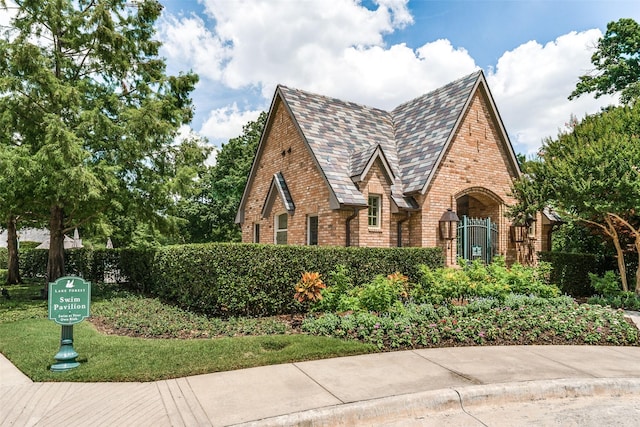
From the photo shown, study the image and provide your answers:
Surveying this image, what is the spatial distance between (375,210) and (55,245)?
1190 cm

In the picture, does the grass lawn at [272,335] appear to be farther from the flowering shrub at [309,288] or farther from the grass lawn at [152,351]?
the flowering shrub at [309,288]

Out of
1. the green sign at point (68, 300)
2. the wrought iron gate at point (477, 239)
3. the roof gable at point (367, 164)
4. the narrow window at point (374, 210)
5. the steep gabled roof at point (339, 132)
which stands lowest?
the green sign at point (68, 300)

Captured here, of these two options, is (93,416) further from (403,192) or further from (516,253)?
(516,253)

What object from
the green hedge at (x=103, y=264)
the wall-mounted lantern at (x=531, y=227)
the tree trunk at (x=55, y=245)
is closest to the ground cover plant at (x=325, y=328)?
the tree trunk at (x=55, y=245)

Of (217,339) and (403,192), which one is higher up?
(403,192)

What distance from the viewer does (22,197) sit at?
13.2 metres

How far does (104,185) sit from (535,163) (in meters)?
14.3

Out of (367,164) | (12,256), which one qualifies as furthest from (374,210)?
(12,256)

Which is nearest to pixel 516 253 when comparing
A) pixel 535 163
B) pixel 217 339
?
pixel 535 163

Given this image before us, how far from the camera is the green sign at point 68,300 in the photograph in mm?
5930

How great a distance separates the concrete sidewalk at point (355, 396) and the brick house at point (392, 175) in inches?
318

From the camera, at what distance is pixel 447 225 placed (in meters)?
14.9

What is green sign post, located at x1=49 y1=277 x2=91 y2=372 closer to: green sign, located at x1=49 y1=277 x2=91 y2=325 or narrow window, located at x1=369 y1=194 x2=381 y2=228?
green sign, located at x1=49 y1=277 x2=91 y2=325

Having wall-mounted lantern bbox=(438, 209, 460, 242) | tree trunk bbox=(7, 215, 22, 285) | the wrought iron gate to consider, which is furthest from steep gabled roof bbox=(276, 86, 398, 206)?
tree trunk bbox=(7, 215, 22, 285)
